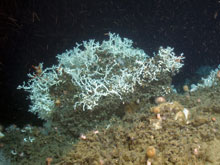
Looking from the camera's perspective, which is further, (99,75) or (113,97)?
(99,75)

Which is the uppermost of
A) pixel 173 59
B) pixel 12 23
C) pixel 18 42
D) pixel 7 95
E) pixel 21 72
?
pixel 12 23

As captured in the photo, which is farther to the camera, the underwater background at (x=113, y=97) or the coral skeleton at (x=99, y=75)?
the coral skeleton at (x=99, y=75)

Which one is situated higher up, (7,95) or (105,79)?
(7,95)

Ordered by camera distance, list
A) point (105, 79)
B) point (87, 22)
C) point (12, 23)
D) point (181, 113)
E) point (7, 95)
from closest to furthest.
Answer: point (181, 113), point (105, 79), point (7, 95), point (12, 23), point (87, 22)

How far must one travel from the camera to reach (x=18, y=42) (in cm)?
1188

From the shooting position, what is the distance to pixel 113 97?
386 cm

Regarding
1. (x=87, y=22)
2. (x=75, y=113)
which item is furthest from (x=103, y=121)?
(x=87, y=22)

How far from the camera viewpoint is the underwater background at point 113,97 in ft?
8.57

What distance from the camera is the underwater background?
2.61 meters

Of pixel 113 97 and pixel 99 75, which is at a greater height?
pixel 99 75

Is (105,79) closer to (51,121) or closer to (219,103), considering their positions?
(51,121)

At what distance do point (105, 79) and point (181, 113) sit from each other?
6.02 feet

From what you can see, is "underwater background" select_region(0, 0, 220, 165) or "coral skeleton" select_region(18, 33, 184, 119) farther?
"coral skeleton" select_region(18, 33, 184, 119)

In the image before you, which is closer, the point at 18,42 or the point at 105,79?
the point at 105,79
